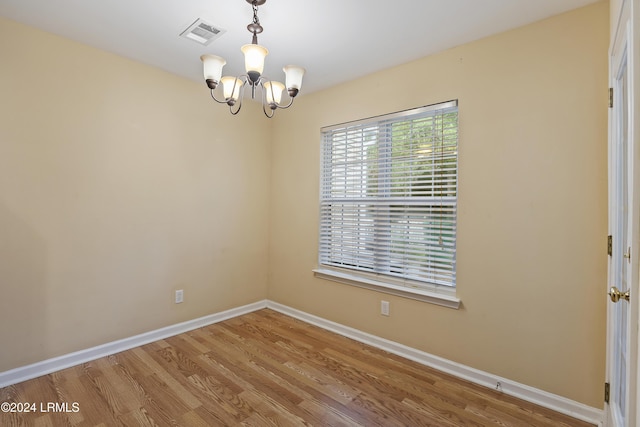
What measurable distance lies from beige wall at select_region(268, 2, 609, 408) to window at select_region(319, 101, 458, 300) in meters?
0.13

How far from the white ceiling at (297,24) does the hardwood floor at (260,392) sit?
8.21 ft

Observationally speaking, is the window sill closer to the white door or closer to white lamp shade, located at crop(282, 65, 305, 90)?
the white door

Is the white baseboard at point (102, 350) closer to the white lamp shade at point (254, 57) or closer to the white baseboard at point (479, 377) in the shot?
the white baseboard at point (479, 377)

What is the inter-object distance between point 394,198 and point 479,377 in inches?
58.9

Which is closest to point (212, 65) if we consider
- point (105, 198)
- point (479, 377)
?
point (105, 198)

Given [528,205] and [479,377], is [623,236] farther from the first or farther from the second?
[479,377]

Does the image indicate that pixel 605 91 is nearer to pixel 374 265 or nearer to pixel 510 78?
pixel 510 78

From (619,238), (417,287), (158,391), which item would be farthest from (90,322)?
(619,238)

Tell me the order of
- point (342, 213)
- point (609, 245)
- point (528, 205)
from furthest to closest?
point (342, 213) → point (528, 205) → point (609, 245)

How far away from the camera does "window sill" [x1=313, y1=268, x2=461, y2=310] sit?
2396mm

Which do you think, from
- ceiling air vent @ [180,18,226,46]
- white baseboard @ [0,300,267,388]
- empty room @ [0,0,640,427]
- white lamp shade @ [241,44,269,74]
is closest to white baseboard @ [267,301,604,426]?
empty room @ [0,0,640,427]

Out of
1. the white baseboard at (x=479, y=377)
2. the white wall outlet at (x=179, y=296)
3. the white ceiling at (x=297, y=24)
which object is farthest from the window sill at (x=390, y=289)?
the white ceiling at (x=297, y=24)

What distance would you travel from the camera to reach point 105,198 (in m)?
2.55

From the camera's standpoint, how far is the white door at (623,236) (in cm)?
107
